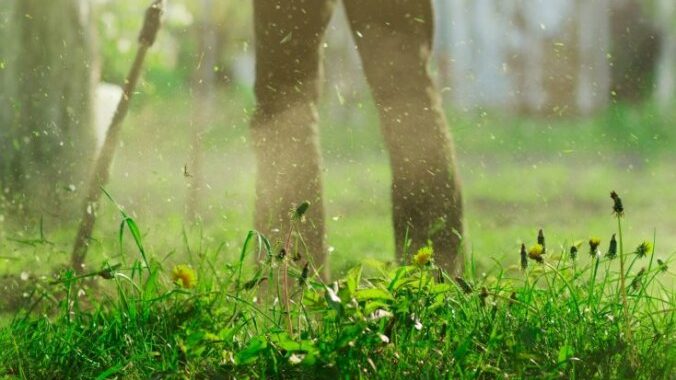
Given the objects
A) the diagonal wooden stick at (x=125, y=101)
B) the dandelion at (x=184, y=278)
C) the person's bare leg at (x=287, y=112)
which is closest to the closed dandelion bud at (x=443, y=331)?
the dandelion at (x=184, y=278)

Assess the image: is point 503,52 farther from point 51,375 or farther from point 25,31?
point 51,375

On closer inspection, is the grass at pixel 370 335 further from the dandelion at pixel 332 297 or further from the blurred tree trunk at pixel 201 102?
the blurred tree trunk at pixel 201 102

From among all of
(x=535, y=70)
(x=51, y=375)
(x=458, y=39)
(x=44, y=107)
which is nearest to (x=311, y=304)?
(x=51, y=375)

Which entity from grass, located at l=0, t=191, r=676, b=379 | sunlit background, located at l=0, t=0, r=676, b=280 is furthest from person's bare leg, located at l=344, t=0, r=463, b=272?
grass, located at l=0, t=191, r=676, b=379

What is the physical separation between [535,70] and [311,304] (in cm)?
555

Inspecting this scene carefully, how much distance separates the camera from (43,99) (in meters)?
7.04

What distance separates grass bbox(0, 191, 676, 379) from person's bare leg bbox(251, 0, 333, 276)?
137 cm

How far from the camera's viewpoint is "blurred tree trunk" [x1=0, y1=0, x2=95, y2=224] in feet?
23.5

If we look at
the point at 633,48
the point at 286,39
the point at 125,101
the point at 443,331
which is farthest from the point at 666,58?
the point at 443,331

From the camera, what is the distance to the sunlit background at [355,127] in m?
5.63

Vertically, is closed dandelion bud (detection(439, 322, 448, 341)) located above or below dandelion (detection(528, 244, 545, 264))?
below

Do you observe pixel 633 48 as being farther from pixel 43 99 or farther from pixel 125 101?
pixel 125 101

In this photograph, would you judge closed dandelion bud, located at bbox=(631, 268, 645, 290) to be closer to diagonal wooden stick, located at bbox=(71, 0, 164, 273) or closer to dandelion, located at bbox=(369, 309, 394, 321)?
dandelion, located at bbox=(369, 309, 394, 321)

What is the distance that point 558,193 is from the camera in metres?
10.1
